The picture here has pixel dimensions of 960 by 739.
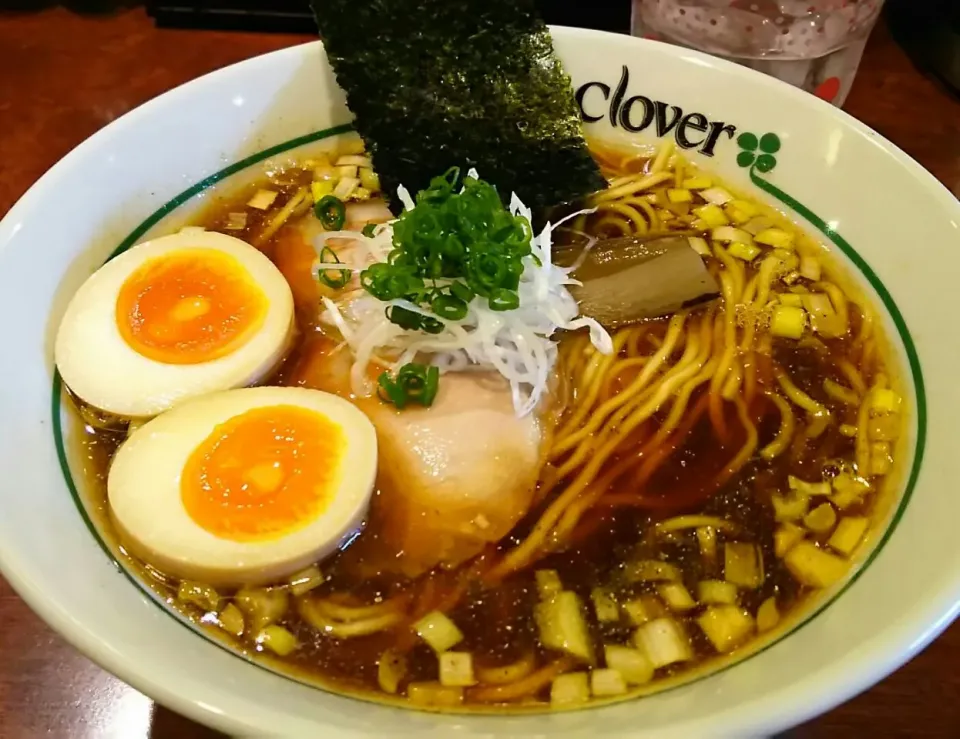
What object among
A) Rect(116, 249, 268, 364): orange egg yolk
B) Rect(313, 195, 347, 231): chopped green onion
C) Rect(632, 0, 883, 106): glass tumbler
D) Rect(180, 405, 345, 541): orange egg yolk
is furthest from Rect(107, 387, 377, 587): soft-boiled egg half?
Rect(632, 0, 883, 106): glass tumbler

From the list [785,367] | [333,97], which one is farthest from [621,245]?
[333,97]

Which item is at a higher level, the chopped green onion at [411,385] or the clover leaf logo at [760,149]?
the clover leaf logo at [760,149]

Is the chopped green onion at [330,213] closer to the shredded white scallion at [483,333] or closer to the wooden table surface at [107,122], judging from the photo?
the shredded white scallion at [483,333]

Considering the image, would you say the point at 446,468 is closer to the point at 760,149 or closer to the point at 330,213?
the point at 330,213

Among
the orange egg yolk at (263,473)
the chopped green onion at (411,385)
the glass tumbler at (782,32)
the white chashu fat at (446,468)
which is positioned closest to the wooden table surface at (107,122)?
the glass tumbler at (782,32)

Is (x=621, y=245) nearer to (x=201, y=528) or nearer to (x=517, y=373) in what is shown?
(x=517, y=373)

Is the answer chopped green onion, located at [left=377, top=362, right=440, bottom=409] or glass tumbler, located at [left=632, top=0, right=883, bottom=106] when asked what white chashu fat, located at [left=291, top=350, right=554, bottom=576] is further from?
glass tumbler, located at [left=632, top=0, right=883, bottom=106]

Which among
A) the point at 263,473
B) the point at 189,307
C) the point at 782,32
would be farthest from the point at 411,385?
the point at 782,32
